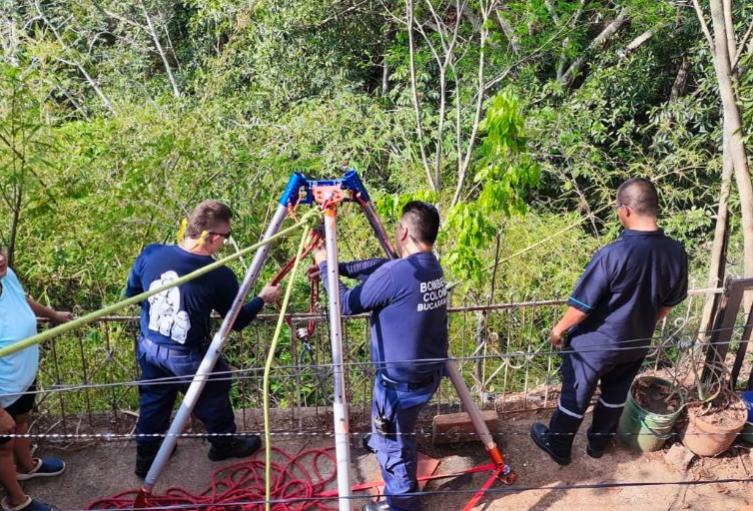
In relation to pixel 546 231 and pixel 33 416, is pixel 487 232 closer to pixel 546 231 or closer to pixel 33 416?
pixel 546 231

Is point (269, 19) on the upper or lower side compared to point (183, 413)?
upper

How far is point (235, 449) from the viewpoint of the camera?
396cm

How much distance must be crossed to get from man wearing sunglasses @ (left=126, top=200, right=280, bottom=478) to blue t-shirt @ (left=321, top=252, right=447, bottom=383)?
55 centimetres

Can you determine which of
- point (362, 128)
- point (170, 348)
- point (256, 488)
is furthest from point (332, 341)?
point (362, 128)

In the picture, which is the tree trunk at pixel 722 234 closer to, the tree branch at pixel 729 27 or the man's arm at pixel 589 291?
the tree branch at pixel 729 27

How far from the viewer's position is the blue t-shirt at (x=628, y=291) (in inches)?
135

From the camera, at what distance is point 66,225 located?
545 centimetres

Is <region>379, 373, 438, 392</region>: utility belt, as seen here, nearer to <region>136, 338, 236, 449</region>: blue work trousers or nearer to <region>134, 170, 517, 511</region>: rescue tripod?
<region>134, 170, 517, 511</region>: rescue tripod

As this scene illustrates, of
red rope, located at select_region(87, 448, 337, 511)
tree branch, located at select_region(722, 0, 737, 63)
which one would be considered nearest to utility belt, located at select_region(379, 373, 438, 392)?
red rope, located at select_region(87, 448, 337, 511)

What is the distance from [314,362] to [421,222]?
5.37 feet

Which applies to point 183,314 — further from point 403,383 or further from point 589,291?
point 589,291

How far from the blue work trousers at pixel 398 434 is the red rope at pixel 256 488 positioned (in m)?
0.43

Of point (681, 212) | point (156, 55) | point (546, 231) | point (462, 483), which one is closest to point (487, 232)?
point (462, 483)

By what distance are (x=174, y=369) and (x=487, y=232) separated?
222cm
